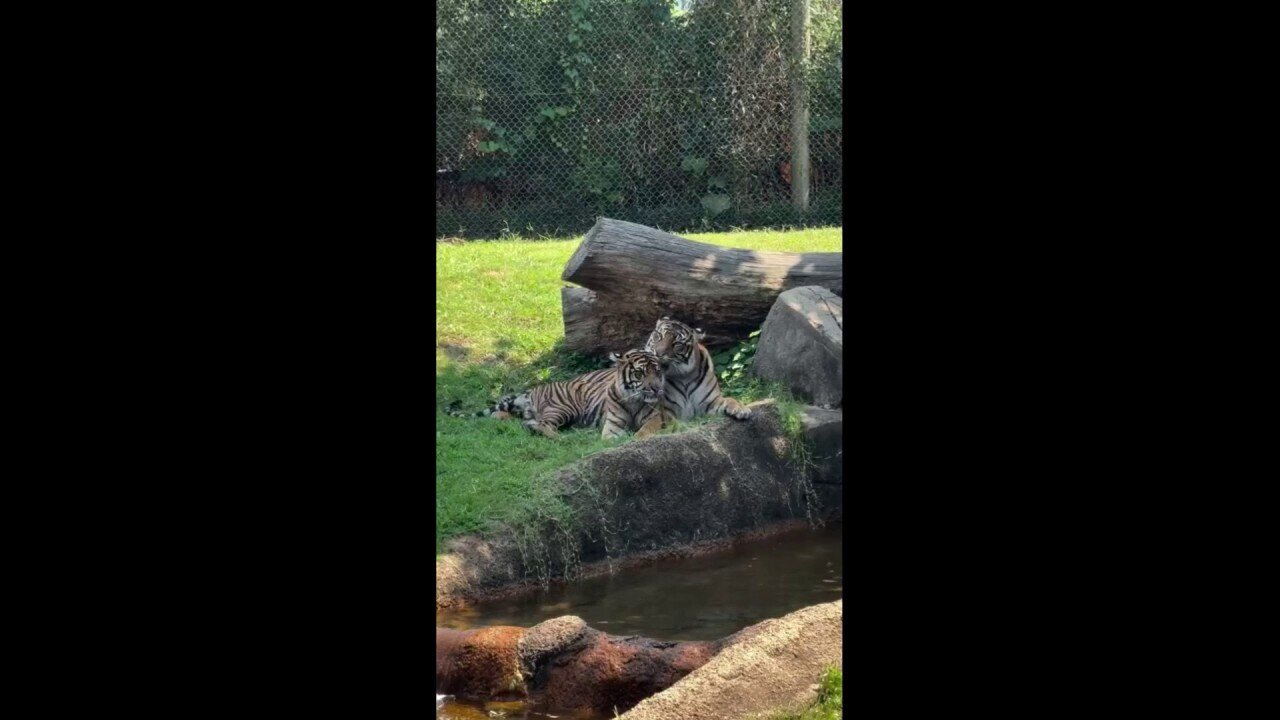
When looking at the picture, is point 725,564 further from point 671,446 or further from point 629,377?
point 629,377

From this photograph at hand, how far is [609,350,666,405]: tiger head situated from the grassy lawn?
0.35m

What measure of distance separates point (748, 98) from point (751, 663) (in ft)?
28.6

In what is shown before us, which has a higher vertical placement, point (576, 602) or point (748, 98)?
point (748, 98)

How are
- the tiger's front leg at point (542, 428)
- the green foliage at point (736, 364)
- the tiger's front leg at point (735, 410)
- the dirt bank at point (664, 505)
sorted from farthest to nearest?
the green foliage at point (736, 364) → the tiger's front leg at point (542, 428) → the tiger's front leg at point (735, 410) → the dirt bank at point (664, 505)

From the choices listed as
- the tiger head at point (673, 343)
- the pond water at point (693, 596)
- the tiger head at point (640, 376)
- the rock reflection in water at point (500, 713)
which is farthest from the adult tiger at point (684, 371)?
the rock reflection in water at point (500, 713)

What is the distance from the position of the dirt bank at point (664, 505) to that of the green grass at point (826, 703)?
2.40 m

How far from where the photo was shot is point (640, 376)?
8.31m

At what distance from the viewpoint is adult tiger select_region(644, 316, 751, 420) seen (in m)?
8.27

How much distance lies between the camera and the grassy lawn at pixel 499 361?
666cm

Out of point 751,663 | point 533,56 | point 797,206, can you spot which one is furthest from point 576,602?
point 533,56

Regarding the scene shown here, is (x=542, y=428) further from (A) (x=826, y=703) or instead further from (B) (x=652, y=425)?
(A) (x=826, y=703)

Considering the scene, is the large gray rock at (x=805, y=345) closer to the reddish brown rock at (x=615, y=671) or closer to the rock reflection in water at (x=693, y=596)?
the rock reflection in water at (x=693, y=596)
